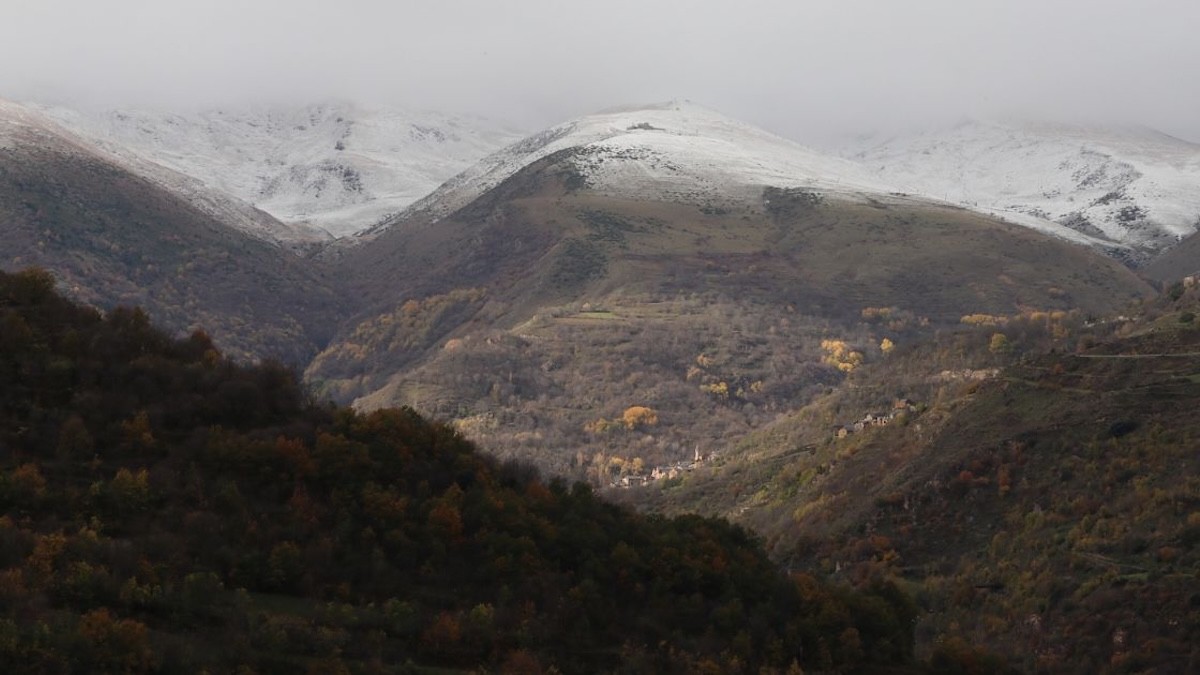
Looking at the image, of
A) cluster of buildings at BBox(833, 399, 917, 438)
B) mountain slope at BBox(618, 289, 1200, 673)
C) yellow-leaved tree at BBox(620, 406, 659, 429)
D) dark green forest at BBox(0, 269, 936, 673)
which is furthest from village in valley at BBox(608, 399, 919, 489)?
dark green forest at BBox(0, 269, 936, 673)

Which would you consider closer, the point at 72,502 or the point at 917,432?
the point at 72,502

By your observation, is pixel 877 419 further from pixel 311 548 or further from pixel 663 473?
pixel 311 548

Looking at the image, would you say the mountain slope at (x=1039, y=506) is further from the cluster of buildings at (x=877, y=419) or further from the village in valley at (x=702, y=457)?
the village in valley at (x=702, y=457)

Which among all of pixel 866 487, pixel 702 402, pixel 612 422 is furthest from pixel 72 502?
pixel 702 402

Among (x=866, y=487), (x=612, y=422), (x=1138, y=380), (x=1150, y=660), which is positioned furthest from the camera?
(x=612, y=422)

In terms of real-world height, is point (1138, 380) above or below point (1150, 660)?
above

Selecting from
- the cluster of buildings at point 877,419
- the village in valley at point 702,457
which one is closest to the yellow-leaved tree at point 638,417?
the village in valley at point 702,457

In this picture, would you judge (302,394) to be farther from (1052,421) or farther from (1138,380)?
(1138,380)
